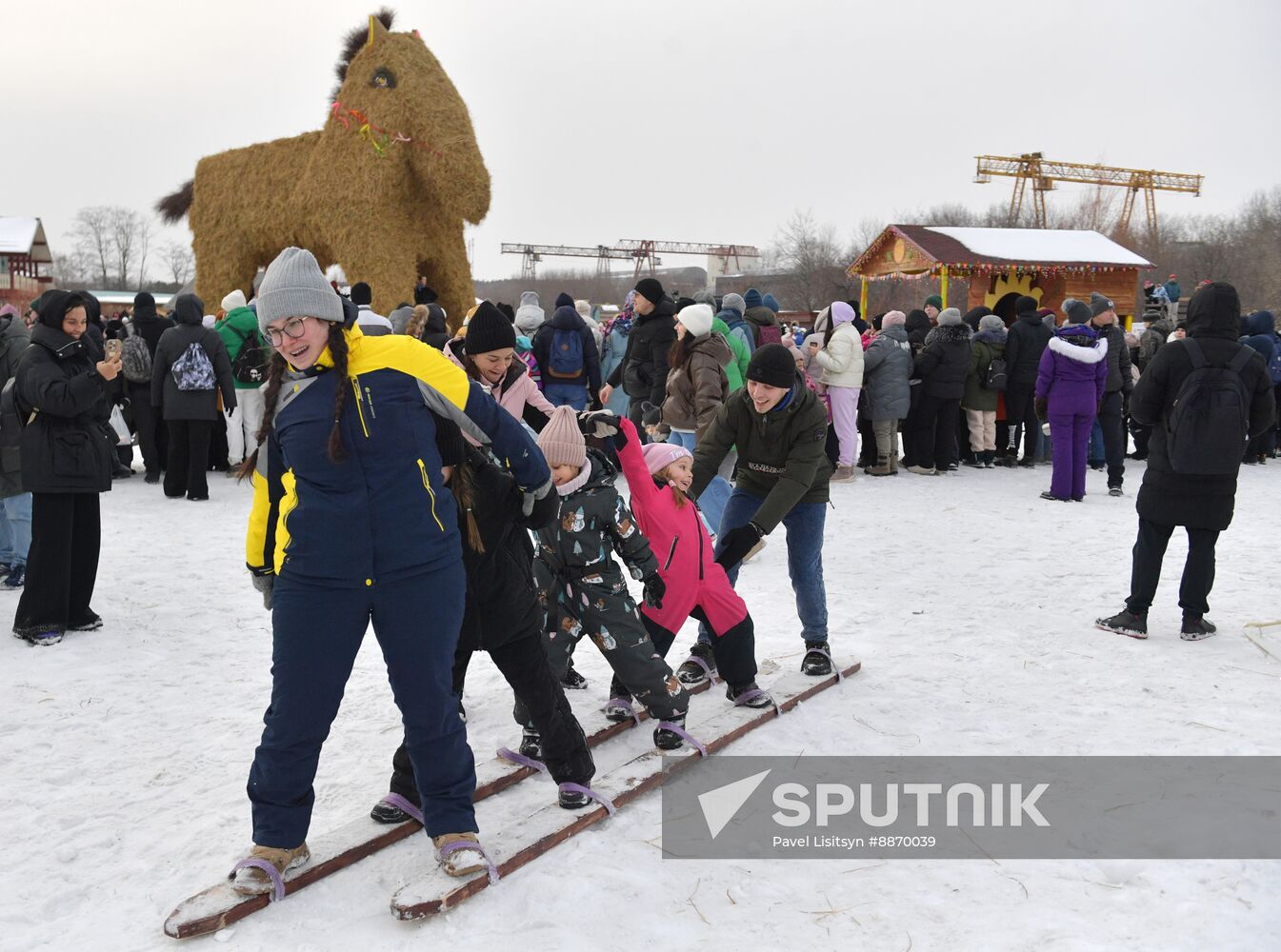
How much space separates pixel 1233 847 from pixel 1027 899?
840 millimetres

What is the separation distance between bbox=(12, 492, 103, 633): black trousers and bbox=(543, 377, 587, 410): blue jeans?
4.55 metres

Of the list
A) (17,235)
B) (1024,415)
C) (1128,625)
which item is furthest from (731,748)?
(17,235)

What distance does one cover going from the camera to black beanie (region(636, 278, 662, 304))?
8211 millimetres

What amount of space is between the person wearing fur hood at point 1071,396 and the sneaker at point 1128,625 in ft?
14.3

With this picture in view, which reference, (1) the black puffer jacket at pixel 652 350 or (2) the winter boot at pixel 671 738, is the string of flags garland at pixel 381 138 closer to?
(1) the black puffer jacket at pixel 652 350

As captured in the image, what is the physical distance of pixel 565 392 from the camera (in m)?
9.61

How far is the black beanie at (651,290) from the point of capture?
26.9ft

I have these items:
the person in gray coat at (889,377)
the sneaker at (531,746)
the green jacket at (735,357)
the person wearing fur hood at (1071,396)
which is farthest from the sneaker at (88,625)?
the person wearing fur hood at (1071,396)

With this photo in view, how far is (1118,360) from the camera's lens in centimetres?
1103

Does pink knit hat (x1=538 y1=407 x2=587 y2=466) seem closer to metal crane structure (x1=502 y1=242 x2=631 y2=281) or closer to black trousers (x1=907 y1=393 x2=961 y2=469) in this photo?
black trousers (x1=907 y1=393 x2=961 y2=469)

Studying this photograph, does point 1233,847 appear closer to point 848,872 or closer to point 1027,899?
point 1027,899

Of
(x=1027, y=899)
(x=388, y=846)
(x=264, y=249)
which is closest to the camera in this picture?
(x=1027, y=899)

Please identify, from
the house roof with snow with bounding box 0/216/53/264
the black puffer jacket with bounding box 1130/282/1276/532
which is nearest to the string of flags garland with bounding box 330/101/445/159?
the black puffer jacket with bounding box 1130/282/1276/532

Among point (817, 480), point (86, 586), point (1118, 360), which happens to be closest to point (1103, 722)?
point (817, 480)
